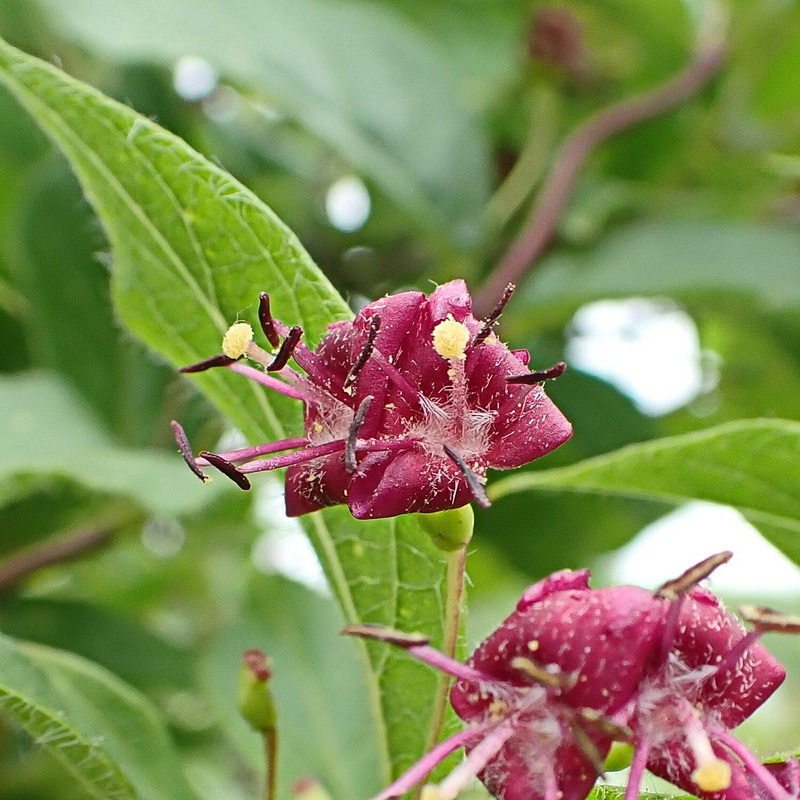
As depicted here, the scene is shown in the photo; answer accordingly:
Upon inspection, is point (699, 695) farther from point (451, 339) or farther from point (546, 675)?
point (451, 339)

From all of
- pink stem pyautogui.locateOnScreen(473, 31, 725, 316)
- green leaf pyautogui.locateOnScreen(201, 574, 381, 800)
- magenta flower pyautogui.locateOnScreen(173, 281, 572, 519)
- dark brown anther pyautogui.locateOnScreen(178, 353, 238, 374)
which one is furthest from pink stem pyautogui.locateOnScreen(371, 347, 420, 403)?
pink stem pyautogui.locateOnScreen(473, 31, 725, 316)

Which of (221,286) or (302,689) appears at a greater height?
(221,286)

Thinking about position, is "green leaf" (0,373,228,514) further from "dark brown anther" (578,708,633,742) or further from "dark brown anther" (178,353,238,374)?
"dark brown anther" (578,708,633,742)

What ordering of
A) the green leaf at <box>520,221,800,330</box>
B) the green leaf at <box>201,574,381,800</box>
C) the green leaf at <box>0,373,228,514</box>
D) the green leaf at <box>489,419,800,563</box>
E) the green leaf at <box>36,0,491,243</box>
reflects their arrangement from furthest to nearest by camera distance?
the green leaf at <box>520,221,800,330</box> < the green leaf at <box>36,0,491,243</box> < the green leaf at <box>201,574,381,800</box> < the green leaf at <box>0,373,228,514</box> < the green leaf at <box>489,419,800,563</box>

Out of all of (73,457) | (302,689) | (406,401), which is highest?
(406,401)

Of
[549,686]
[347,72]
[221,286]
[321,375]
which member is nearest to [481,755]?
[549,686]

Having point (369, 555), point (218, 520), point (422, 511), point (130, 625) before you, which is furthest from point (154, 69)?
point (422, 511)
